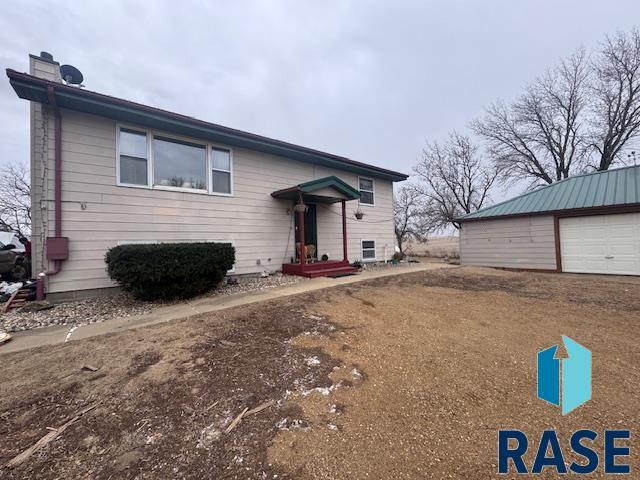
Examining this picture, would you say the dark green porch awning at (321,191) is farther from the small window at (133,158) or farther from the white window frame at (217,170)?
the small window at (133,158)

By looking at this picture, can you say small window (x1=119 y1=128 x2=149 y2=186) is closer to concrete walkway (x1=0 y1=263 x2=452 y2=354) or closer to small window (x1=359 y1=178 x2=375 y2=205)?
concrete walkway (x1=0 y1=263 x2=452 y2=354)

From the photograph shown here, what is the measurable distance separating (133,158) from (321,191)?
16.4 feet

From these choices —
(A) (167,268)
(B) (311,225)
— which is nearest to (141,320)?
(A) (167,268)

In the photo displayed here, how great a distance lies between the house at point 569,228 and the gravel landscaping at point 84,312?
33.5ft

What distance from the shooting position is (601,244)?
8938 mm

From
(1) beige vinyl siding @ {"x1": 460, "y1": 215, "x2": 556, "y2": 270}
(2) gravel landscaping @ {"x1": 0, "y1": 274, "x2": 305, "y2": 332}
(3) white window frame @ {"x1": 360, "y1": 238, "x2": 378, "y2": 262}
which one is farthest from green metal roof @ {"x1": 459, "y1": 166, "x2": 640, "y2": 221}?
(2) gravel landscaping @ {"x1": 0, "y1": 274, "x2": 305, "y2": 332}

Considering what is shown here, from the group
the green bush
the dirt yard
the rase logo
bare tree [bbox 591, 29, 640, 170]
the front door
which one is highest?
bare tree [bbox 591, 29, 640, 170]

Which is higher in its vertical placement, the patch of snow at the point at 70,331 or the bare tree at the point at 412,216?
the bare tree at the point at 412,216

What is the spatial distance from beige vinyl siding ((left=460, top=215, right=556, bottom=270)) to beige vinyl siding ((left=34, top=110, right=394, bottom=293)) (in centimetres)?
629

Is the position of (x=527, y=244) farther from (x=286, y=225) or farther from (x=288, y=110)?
(x=288, y=110)

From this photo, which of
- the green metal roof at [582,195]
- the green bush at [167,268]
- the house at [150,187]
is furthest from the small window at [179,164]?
the green metal roof at [582,195]

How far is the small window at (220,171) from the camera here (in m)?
7.54

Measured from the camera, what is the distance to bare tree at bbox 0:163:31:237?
15865 millimetres

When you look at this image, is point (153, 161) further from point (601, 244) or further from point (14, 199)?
point (14, 199)
